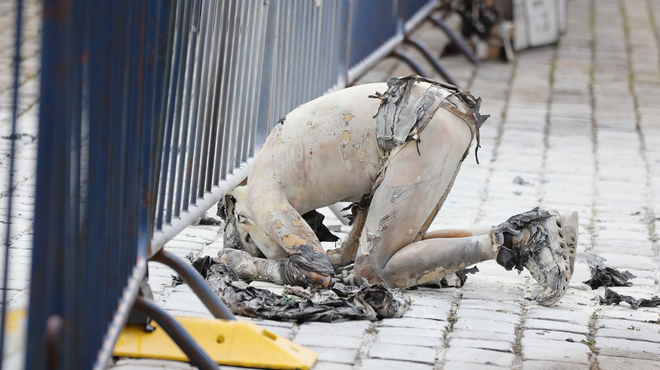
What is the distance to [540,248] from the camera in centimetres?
379

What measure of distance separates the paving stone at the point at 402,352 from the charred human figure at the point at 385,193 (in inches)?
20.8

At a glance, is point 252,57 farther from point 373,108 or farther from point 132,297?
point 132,297

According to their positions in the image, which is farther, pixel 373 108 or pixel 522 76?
pixel 522 76

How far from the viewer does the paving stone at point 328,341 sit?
343cm

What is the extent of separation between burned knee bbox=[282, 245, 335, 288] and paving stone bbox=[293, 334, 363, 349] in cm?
43

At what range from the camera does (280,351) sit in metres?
3.20

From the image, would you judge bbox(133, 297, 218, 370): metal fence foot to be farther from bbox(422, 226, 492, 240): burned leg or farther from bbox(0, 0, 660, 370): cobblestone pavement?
bbox(422, 226, 492, 240): burned leg

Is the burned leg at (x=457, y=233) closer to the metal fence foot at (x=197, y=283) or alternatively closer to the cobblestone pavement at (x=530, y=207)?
the cobblestone pavement at (x=530, y=207)

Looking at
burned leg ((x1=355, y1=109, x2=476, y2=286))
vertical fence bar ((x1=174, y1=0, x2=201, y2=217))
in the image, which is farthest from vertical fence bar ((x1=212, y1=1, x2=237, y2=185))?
burned leg ((x1=355, y1=109, x2=476, y2=286))

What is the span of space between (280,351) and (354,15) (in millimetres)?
4481

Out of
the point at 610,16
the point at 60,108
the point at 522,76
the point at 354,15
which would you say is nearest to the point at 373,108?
the point at 60,108

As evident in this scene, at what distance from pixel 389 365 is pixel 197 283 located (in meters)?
0.81

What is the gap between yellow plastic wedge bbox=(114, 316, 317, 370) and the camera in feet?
10.4

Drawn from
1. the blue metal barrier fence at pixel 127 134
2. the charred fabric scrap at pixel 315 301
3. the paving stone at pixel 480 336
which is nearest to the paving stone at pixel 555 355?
the paving stone at pixel 480 336
